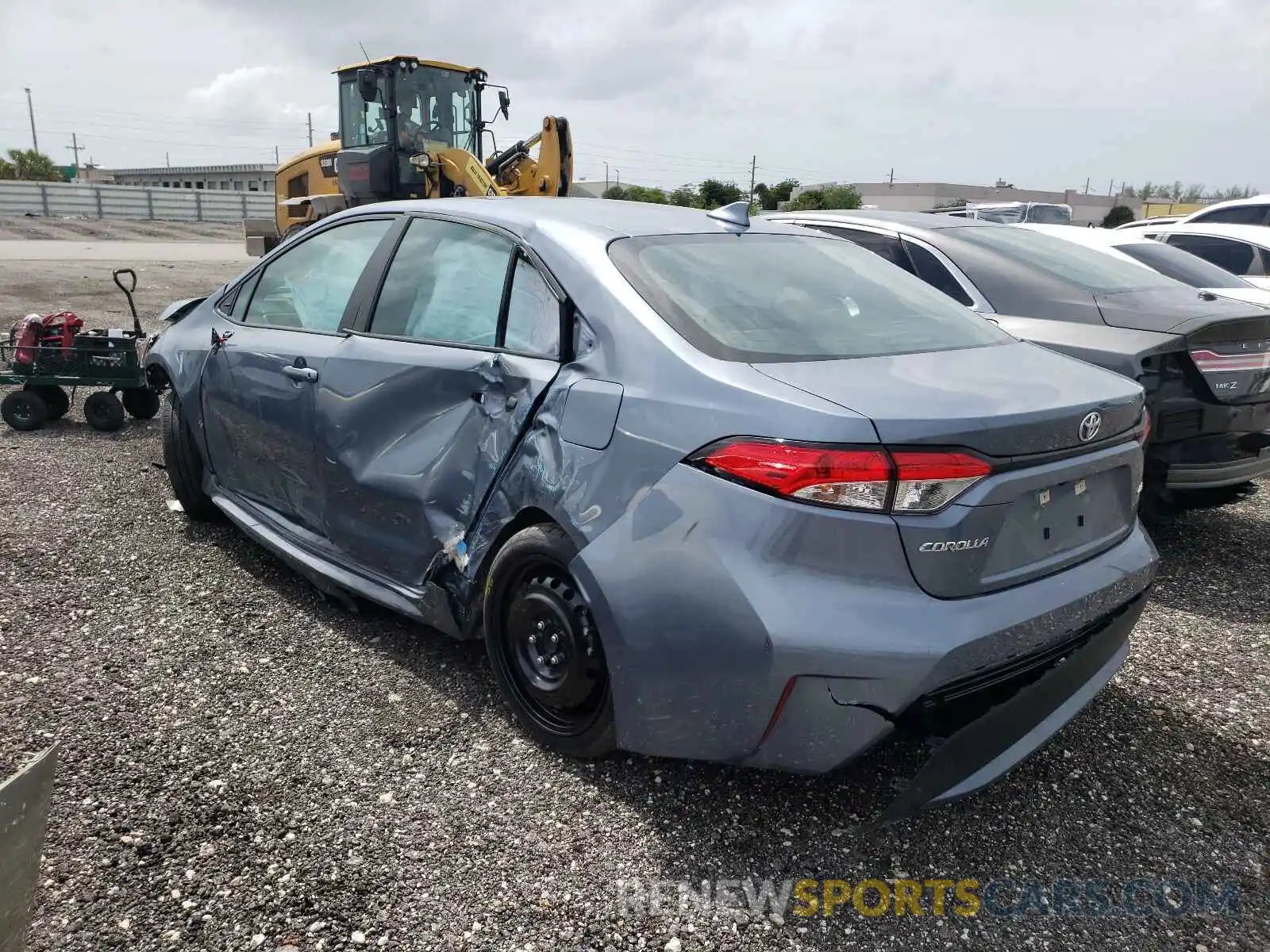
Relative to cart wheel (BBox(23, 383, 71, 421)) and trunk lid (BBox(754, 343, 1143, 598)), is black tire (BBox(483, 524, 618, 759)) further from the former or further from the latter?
cart wheel (BBox(23, 383, 71, 421))

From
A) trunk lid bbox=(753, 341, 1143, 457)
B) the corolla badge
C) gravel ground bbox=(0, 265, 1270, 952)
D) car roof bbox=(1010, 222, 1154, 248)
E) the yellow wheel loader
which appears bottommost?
gravel ground bbox=(0, 265, 1270, 952)

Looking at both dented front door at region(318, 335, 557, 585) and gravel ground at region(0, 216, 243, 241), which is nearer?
dented front door at region(318, 335, 557, 585)

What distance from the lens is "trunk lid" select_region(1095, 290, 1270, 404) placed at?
4.30 m

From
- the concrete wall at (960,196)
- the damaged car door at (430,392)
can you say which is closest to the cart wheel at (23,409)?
the damaged car door at (430,392)

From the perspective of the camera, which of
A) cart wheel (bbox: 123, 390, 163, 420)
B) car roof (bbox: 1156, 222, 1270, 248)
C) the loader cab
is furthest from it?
the loader cab

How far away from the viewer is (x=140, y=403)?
273 inches

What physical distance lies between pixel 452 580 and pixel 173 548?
2.08 m

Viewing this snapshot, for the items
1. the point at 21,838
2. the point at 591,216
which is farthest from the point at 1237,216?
the point at 21,838

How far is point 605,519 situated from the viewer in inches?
95.1

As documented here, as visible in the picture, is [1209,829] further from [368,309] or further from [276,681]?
[368,309]

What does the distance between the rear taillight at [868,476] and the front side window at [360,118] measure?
37.6 feet

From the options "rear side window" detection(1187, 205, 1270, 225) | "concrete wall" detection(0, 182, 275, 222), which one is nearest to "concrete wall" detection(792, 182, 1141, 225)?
"concrete wall" detection(0, 182, 275, 222)

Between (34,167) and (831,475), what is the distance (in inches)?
3360

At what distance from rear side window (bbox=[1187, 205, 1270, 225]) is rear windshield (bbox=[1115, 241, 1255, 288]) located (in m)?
5.48
